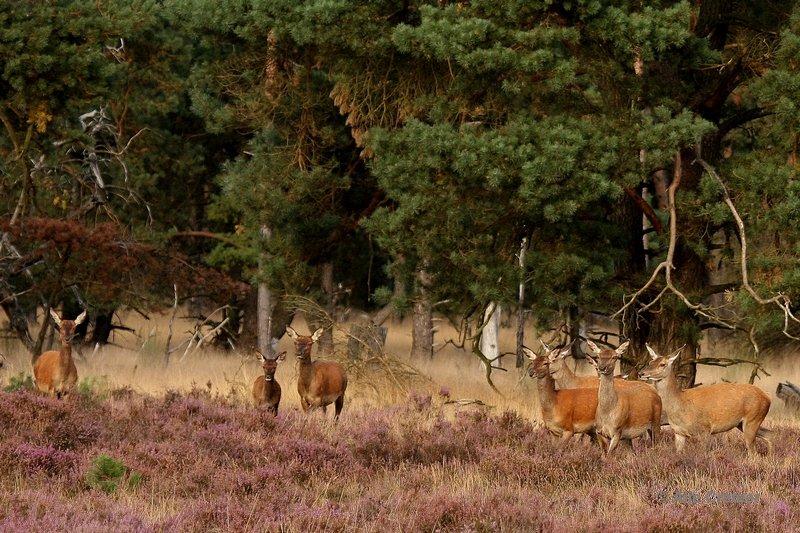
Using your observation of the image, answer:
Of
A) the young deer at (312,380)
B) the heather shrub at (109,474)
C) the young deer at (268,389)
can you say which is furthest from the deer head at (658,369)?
the heather shrub at (109,474)

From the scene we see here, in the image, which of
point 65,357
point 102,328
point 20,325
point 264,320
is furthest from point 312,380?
point 102,328

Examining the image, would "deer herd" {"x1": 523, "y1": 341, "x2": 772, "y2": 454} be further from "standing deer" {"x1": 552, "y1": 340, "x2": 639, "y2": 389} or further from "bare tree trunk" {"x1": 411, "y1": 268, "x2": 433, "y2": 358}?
"bare tree trunk" {"x1": 411, "y1": 268, "x2": 433, "y2": 358}

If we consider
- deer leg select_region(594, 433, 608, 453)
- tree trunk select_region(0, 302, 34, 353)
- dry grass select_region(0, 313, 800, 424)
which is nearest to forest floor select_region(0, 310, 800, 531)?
deer leg select_region(594, 433, 608, 453)

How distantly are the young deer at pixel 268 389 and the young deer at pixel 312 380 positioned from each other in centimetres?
32

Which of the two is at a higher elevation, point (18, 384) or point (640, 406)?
point (640, 406)

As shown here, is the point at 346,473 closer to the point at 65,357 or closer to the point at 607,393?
the point at 607,393

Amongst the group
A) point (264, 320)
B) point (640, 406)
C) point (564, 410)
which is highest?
point (640, 406)

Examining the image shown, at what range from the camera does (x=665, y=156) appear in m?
14.5

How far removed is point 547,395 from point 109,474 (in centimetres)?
459

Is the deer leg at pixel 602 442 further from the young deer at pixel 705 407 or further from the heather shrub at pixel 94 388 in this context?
the heather shrub at pixel 94 388

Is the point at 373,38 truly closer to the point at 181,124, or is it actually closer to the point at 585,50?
the point at 585,50

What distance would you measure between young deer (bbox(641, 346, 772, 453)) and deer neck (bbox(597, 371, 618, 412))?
2.58 ft

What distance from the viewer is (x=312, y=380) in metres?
14.2

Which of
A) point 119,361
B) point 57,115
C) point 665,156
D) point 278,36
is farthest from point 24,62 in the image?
point 665,156
